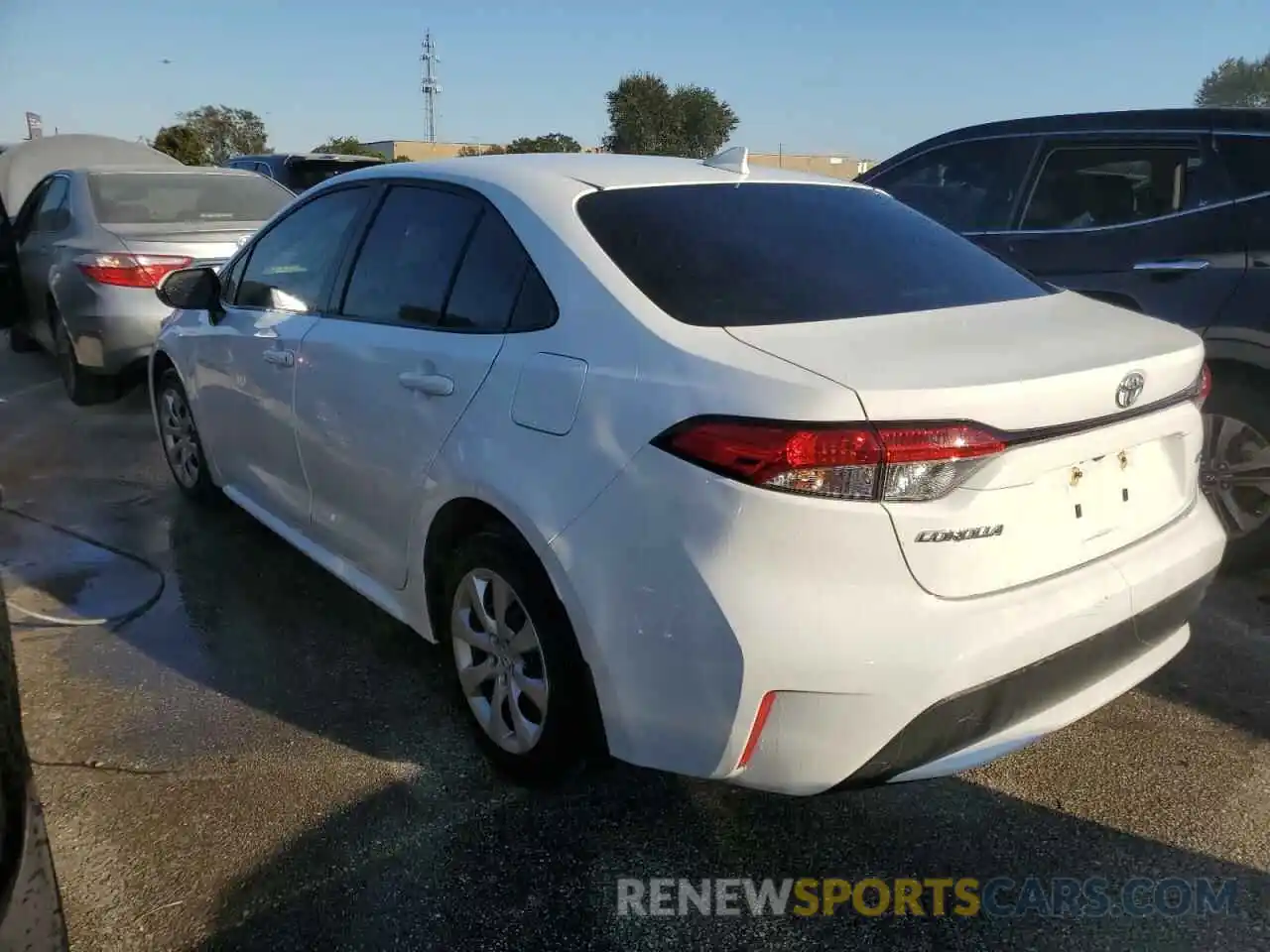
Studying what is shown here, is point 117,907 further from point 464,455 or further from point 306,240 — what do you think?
point 306,240

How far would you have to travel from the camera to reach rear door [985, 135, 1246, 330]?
12.5 feet

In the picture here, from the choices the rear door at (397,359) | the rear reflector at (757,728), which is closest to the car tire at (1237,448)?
the rear reflector at (757,728)

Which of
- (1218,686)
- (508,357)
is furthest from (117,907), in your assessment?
(1218,686)

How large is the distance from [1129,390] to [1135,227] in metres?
2.26

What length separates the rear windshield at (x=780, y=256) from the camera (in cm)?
238

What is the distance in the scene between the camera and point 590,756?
2602mm

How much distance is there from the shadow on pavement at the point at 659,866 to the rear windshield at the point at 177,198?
215 inches

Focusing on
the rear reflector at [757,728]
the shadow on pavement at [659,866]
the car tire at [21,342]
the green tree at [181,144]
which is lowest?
the shadow on pavement at [659,866]

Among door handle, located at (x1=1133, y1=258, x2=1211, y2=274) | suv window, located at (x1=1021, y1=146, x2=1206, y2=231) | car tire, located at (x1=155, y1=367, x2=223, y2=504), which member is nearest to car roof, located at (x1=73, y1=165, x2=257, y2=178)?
car tire, located at (x1=155, y1=367, x2=223, y2=504)

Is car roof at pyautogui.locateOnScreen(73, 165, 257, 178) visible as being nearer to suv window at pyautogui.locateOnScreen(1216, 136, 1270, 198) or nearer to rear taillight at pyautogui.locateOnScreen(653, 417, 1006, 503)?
suv window at pyautogui.locateOnScreen(1216, 136, 1270, 198)

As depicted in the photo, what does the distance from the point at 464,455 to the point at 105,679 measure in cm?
167

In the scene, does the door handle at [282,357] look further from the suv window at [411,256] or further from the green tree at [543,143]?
the green tree at [543,143]

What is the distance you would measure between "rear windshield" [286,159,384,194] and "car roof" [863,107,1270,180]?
916 cm

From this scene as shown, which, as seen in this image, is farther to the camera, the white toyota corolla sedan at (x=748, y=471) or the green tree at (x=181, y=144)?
the green tree at (x=181, y=144)
